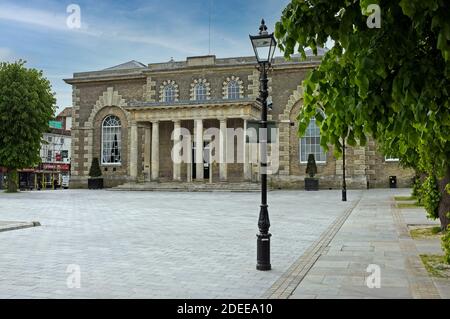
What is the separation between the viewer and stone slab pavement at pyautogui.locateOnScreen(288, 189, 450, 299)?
257 inches

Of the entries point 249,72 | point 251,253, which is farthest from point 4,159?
point 251,253

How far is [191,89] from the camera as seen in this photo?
43750 mm

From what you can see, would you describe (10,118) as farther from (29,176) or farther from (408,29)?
(408,29)

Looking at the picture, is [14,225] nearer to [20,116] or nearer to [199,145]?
[20,116]

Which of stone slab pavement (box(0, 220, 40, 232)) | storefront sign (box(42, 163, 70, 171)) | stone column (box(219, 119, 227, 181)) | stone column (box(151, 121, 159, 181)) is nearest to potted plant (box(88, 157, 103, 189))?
stone column (box(151, 121, 159, 181))

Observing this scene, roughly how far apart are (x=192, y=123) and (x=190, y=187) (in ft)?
24.3

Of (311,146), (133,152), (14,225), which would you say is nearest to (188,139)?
(133,152)

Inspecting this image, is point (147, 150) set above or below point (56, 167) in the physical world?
above

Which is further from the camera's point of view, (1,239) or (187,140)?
(187,140)

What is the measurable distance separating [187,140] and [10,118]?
1458cm

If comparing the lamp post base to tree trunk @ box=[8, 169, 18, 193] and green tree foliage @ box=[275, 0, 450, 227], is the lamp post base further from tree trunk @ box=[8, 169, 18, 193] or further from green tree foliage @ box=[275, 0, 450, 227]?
tree trunk @ box=[8, 169, 18, 193]

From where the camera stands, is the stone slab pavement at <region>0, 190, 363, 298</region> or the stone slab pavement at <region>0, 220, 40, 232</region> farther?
the stone slab pavement at <region>0, 220, 40, 232</region>

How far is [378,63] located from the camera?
4473 mm

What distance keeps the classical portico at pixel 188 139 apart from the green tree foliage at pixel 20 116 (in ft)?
24.8
